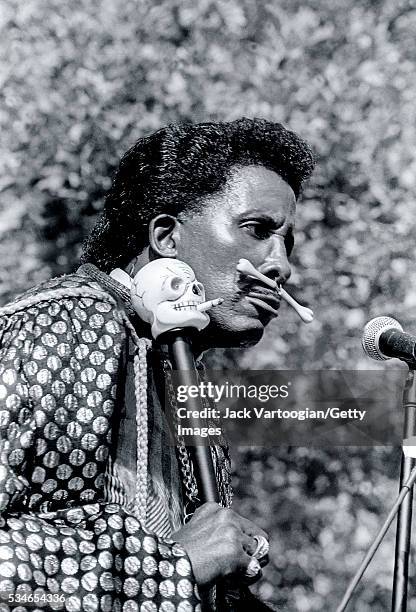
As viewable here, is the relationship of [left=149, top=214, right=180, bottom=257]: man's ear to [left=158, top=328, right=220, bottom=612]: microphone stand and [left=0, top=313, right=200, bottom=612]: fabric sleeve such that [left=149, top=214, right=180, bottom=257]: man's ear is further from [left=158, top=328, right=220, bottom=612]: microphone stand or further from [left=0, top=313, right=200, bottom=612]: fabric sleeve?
[left=0, top=313, right=200, bottom=612]: fabric sleeve

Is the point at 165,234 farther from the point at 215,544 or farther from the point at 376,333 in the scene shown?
the point at 215,544

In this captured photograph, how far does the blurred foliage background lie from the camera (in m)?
4.33

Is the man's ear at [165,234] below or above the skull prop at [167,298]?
above

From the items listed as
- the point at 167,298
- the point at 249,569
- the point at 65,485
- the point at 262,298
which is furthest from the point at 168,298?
Answer: the point at 249,569

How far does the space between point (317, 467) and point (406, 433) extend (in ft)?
7.46

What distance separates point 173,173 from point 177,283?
509mm

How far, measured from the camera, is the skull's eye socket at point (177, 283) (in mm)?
2614

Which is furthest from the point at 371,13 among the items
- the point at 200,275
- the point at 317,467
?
the point at 200,275

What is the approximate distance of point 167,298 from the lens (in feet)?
8.50

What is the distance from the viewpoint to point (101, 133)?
4.43 meters

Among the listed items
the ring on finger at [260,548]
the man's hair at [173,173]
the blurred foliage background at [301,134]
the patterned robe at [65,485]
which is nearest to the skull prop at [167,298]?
the patterned robe at [65,485]

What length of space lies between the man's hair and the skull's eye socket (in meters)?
0.40

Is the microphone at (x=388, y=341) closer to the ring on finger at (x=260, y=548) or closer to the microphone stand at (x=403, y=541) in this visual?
the microphone stand at (x=403, y=541)

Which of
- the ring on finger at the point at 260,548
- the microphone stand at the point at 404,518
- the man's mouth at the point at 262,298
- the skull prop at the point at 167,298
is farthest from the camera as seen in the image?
the man's mouth at the point at 262,298
